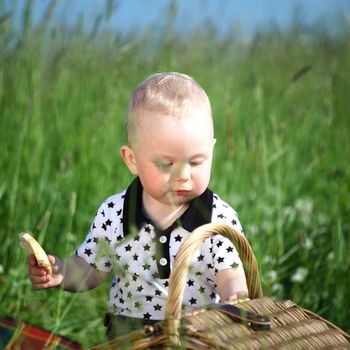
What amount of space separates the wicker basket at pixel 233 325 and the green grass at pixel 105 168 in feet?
3.26

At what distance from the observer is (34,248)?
2.79 metres

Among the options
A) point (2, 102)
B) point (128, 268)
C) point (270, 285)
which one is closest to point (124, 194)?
point (128, 268)

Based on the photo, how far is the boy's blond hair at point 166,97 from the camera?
285 centimetres

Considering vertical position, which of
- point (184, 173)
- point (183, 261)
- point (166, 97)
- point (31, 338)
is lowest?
point (31, 338)

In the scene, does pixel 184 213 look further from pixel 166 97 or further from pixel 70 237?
pixel 70 237

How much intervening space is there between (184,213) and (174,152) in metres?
0.25

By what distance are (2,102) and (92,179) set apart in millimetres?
601

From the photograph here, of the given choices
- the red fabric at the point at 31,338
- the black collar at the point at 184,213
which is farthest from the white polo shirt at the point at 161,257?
the red fabric at the point at 31,338

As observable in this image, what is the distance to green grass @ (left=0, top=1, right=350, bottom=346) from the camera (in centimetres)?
413

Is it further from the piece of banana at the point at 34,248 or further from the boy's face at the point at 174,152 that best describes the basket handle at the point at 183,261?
the piece of banana at the point at 34,248

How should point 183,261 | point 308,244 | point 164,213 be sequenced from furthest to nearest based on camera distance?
point 308,244 < point 164,213 < point 183,261

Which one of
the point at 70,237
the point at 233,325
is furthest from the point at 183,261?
the point at 70,237

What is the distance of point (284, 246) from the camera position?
4539 millimetres

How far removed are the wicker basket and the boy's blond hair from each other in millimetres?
417
